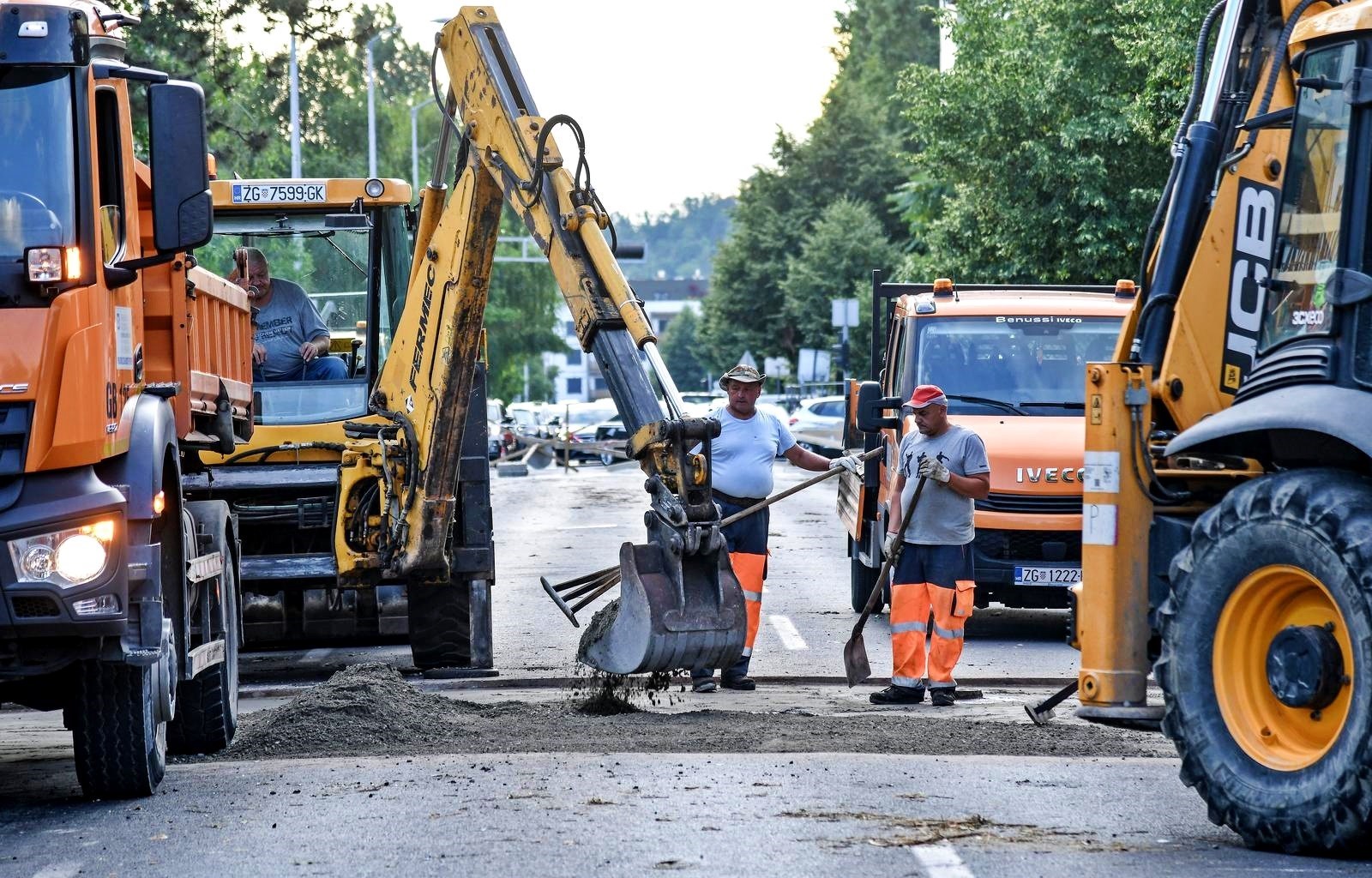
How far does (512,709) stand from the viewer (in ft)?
34.4

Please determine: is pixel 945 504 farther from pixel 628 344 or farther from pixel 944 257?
pixel 944 257

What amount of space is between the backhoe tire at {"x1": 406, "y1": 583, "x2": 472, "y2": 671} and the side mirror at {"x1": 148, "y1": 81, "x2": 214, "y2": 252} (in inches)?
197

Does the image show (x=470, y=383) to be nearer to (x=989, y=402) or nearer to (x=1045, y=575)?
(x=1045, y=575)

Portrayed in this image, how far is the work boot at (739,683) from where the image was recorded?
11.4 meters

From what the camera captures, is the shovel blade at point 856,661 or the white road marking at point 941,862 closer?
the white road marking at point 941,862

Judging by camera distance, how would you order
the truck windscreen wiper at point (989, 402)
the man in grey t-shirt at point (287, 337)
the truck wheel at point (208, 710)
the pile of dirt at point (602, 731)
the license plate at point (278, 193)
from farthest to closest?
the truck windscreen wiper at point (989, 402), the license plate at point (278, 193), the man in grey t-shirt at point (287, 337), the truck wheel at point (208, 710), the pile of dirt at point (602, 731)

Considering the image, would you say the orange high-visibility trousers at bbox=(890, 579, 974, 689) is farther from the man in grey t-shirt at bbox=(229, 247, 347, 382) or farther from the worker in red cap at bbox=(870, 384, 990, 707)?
the man in grey t-shirt at bbox=(229, 247, 347, 382)

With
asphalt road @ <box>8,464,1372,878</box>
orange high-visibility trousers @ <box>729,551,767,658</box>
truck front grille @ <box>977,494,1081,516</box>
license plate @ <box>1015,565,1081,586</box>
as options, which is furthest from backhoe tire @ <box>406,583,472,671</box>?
license plate @ <box>1015,565,1081,586</box>

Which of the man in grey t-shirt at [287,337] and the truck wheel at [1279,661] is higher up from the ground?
the man in grey t-shirt at [287,337]

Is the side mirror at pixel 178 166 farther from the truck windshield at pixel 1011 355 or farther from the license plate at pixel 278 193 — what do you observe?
the truck windshield at pixel 1011 355

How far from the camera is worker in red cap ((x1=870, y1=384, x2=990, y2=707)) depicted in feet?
36.5

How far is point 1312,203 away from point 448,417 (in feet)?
18.9

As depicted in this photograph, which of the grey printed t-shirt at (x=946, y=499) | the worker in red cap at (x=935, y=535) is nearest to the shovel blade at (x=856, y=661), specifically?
the worker in red cap at (x=935, y=535)

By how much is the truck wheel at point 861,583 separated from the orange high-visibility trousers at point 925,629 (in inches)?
146
